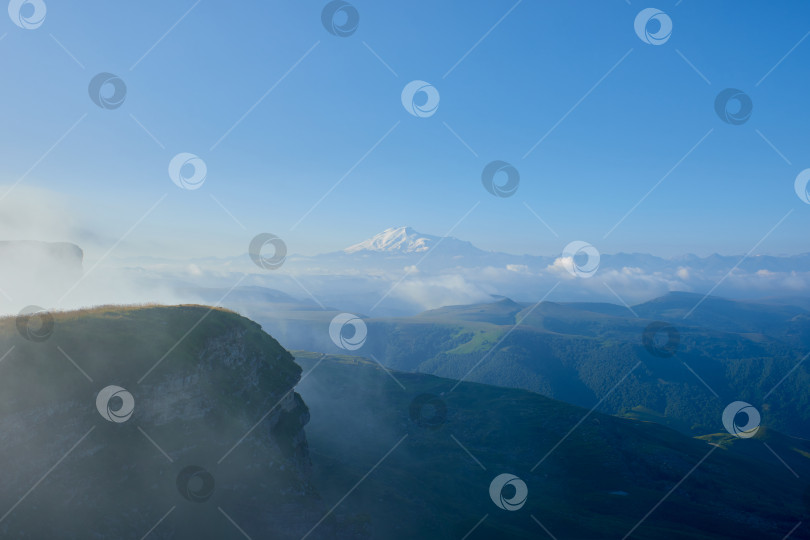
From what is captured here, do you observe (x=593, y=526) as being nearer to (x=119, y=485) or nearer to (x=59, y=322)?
(x=119, y=485)

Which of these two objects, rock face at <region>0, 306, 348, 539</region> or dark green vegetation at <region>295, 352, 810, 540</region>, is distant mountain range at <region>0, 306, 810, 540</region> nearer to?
rock face at <region>0, 306, 348, 539</region>

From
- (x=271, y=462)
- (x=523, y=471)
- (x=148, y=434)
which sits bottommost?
(x=148, y=434)

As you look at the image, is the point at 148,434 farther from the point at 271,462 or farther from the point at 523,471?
the point at 523,471

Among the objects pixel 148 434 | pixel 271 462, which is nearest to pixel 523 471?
pixel 271 462

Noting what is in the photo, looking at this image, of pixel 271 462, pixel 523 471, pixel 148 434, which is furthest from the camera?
pixel 523 471

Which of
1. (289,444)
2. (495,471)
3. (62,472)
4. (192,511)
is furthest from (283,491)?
(495,471)
